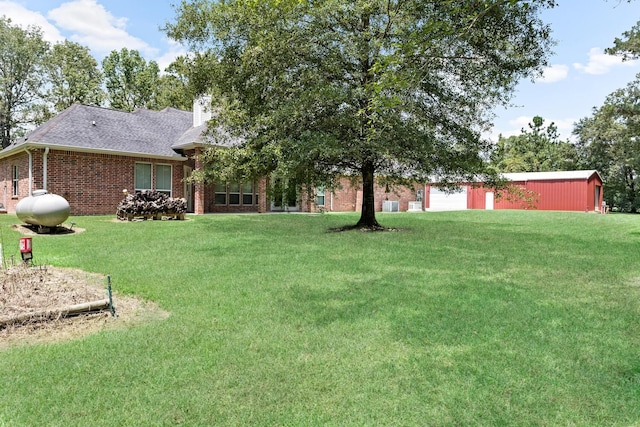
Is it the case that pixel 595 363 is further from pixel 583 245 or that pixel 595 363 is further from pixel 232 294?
pixel 583 245

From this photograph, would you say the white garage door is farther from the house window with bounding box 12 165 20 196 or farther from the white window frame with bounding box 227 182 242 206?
the house window with bounding box 12 165 20 196

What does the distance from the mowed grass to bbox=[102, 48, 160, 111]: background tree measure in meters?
35.4

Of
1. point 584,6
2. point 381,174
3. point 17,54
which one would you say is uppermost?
point 17,54

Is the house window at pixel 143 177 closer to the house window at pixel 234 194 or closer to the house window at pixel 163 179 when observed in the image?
the house window at pixel 163 179

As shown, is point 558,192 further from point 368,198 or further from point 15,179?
point 15,179

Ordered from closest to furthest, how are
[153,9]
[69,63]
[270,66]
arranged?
1. [270,66]
2. [153,9]
3. [69,63]

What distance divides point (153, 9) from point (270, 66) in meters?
5.27

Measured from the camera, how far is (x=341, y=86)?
38.7ft

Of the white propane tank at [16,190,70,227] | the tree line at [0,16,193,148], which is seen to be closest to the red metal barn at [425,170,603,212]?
the white propane tank at [16,190,70,227]

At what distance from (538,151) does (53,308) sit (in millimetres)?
54153

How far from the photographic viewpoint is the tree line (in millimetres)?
33531

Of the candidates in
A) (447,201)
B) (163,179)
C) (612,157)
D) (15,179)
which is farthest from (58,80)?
(612,157)

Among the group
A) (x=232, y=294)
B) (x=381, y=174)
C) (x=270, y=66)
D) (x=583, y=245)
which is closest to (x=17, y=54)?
(x=270, y=66)

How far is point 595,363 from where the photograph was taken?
3.23m
